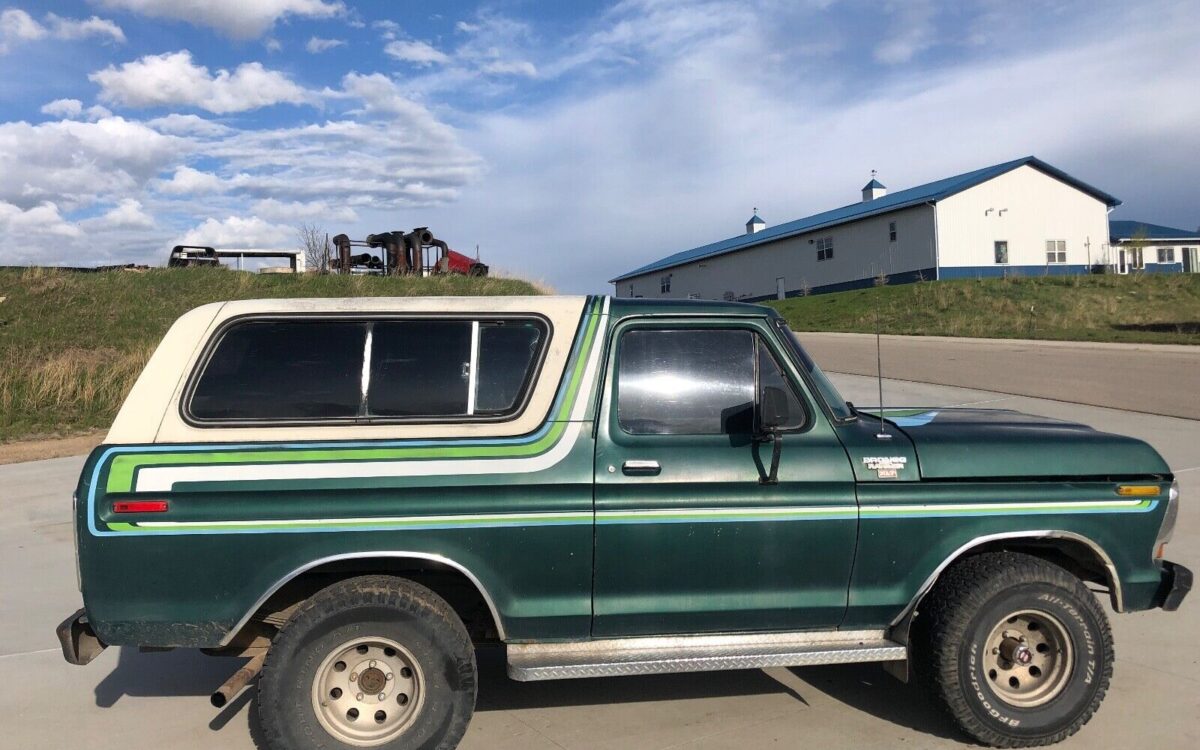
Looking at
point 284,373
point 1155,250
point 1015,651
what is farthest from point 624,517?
point 1155,250

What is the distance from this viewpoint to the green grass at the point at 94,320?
15297mm

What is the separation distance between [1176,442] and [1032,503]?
824 cm

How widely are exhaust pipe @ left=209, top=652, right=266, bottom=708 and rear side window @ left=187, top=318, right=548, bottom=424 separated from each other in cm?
106

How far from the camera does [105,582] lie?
11.8 feet

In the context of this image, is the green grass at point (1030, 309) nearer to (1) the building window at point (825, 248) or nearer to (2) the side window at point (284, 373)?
(1) the building window at point (825, 248)

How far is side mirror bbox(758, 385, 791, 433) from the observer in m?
3.76

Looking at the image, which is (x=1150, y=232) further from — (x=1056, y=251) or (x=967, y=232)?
(x=967, y=232)

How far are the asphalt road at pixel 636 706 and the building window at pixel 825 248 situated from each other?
39911 millimetres

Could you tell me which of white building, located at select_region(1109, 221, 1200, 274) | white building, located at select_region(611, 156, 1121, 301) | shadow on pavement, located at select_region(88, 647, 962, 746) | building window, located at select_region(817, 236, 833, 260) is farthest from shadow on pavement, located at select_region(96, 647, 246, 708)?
white building, located at select_region(1109, 221, 1200, 274)

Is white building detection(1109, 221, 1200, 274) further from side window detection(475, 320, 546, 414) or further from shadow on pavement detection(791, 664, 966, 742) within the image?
side window detection(475, 320, 546, 414)

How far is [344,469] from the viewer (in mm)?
3707

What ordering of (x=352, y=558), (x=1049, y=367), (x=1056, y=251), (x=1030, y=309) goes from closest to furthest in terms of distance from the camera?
(x=352, y=558) → (x=1049, y=367) → (x=1030, y=309) → (x=1056, y=251)

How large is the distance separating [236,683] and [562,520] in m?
1.51

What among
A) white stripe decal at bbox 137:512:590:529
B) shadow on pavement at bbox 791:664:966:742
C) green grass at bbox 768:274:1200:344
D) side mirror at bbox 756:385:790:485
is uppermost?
green grass at bbox 768:274:1200:344
